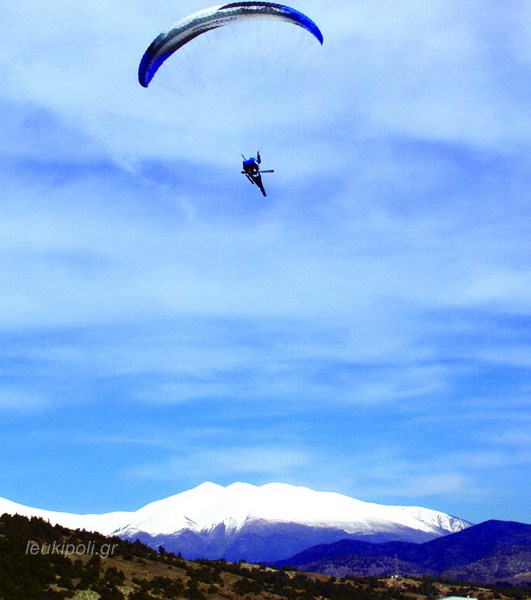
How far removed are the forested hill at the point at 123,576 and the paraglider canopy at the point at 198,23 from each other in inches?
1305

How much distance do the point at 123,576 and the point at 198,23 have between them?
3831 centimetres

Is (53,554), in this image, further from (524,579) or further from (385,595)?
(524,579)

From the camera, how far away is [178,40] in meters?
50.6

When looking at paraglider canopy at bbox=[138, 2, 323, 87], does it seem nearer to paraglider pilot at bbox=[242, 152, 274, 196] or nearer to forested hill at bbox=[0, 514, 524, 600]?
paraglider pilot at bbox=[242, 152, 274, 196]

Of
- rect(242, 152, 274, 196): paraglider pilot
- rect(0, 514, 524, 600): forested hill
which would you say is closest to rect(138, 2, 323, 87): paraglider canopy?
rect(242, 152, 274, 196): paraglider pilot

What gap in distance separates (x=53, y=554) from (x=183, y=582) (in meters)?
9.96

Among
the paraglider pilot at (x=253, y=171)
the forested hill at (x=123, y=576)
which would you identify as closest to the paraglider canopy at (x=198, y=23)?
the paraglider pilot at (x=253, y=171)

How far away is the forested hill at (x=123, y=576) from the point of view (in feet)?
163

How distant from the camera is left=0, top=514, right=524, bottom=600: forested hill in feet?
163

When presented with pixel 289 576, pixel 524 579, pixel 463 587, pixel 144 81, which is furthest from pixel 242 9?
pixel 524 579

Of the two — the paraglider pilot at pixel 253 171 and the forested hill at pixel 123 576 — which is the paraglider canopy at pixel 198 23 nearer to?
the paraglider pilot at pixel 253 171

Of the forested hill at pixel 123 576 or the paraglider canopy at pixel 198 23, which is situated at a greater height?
the paraglider canopy at pixel 198 23

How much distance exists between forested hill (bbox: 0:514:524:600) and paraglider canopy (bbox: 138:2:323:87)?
33.2 meters

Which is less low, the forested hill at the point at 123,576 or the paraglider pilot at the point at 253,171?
the paraglider pilot at the point at 253,171
